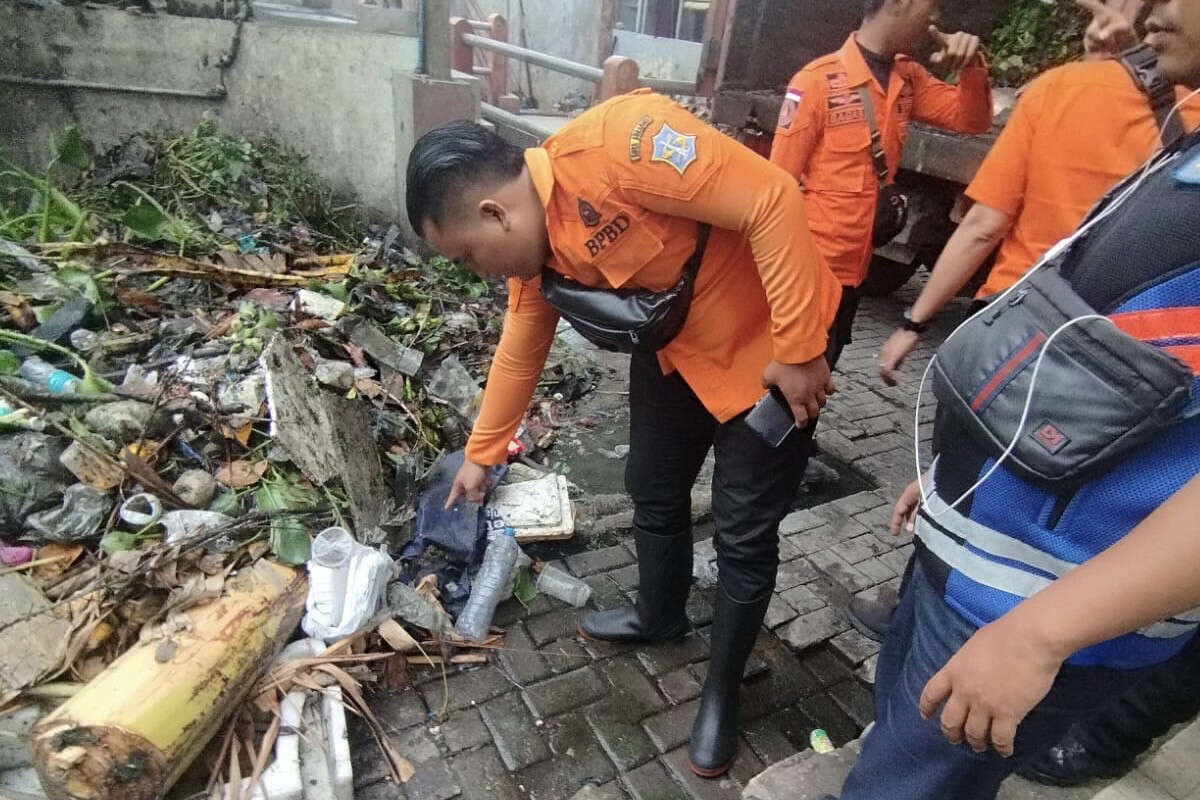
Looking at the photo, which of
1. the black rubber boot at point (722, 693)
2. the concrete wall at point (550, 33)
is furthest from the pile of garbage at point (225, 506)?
the concrete wall at point (550, 33)

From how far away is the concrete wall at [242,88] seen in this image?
574 cm

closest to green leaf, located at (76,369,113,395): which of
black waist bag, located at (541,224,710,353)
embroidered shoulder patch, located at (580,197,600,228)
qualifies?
black waist bag, located at (541,224,710,353)

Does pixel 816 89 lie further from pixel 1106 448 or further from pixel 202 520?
pixel 202 520

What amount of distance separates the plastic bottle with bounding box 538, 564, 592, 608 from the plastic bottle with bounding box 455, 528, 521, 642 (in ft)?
0.57

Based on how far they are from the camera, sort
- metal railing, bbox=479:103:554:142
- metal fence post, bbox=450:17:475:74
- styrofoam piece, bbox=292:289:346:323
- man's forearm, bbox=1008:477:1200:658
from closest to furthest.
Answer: man's forearm, bbox=1008:477:1200:658 < styrofoam piece, bbox=292:289:346:323 < metal railing, bbox=479:103:554:142 < metal fence post, bbox=450:17:475:74

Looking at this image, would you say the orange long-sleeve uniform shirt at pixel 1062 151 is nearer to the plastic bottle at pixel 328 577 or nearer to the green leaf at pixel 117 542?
the plastic bottle at pixel 328 577

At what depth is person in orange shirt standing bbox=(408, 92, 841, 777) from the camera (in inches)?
63.9

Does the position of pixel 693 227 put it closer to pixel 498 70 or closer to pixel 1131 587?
pixel 1131 587

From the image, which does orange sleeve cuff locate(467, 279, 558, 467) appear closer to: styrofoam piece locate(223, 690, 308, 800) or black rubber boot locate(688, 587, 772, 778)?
black rubber boot locate(688, 587, 772, 778)

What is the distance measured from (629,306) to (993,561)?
94cm

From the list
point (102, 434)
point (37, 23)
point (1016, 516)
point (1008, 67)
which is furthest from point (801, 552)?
point (37, 23)

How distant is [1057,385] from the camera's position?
1.01 meters

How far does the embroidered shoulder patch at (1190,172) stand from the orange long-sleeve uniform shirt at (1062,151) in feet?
3.65

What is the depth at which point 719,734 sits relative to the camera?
235 centimetres
